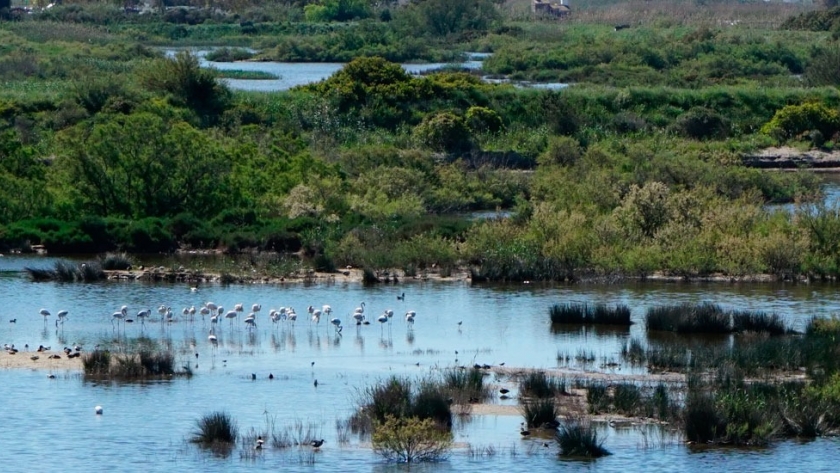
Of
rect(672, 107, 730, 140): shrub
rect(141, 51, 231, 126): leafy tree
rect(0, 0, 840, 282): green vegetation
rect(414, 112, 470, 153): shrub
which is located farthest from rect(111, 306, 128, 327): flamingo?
rect(672, 107, 730, 140): shrub

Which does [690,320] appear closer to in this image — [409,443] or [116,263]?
[409,443]

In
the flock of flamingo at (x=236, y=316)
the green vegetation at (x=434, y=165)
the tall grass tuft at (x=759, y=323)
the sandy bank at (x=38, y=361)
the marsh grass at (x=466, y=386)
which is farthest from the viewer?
the green vegetation at (x=434, y=165)

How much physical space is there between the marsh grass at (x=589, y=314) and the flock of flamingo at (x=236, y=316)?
279cm

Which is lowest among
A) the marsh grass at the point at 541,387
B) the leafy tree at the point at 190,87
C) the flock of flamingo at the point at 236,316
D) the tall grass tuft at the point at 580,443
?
the tall grass tuft at the point at 580,443

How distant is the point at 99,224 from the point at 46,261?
2248mm

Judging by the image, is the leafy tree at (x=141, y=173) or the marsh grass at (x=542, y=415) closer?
the marsh grass at (x=542, y=415)

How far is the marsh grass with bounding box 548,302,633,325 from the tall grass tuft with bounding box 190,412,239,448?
10.3m

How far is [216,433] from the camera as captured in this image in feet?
68.9

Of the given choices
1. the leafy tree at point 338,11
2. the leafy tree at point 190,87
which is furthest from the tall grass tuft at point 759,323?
the leafy tree at point 338,11

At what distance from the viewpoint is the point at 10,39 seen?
4033 inches

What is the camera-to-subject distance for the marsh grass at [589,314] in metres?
29.8

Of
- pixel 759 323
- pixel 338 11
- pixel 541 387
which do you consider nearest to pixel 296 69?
pixel 338 11

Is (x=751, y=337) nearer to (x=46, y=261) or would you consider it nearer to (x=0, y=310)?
(x=0, y=310)

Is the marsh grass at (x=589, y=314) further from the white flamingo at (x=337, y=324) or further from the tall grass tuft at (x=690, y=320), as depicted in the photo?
the white flamingo at (x=337, y=324)
